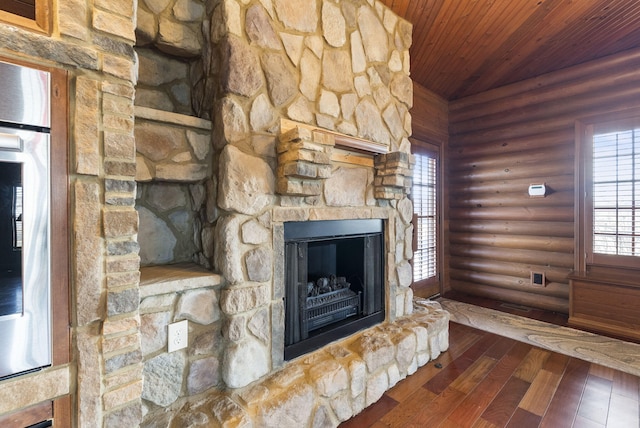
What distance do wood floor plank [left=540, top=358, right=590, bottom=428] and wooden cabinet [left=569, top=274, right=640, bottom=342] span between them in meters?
0.92

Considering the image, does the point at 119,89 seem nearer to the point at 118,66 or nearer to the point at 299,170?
the point at 118,66

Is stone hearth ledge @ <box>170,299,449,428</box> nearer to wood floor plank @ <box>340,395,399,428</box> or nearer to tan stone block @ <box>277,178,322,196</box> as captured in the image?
wood floor plank @ <box>340,395,399,428</box>

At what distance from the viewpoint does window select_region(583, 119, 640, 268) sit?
3008 millimetres

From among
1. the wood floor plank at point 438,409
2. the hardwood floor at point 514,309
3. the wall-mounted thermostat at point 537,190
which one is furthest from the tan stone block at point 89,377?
the wall-mounted thermostat at point 537,190

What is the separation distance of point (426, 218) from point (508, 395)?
2.29 m

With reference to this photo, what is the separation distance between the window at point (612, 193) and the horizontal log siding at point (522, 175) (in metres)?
0.14

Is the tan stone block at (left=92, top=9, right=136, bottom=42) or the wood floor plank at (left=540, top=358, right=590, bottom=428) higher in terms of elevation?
the tan stone block at (left=92, top=9, right=136, bottom=42)

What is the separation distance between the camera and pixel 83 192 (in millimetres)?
965

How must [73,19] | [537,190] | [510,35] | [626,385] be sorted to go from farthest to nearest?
[537,190], [510,35], [626,385], [73,19]

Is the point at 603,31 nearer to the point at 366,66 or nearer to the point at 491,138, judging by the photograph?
the point at 491,138

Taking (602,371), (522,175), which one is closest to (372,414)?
(602,371)

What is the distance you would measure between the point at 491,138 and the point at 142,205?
4.11 m

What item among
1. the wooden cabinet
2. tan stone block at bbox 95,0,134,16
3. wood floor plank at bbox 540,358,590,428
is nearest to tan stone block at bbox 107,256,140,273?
tan stone block at bbox 95,0,134,16

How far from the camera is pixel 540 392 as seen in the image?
78.2 inches
